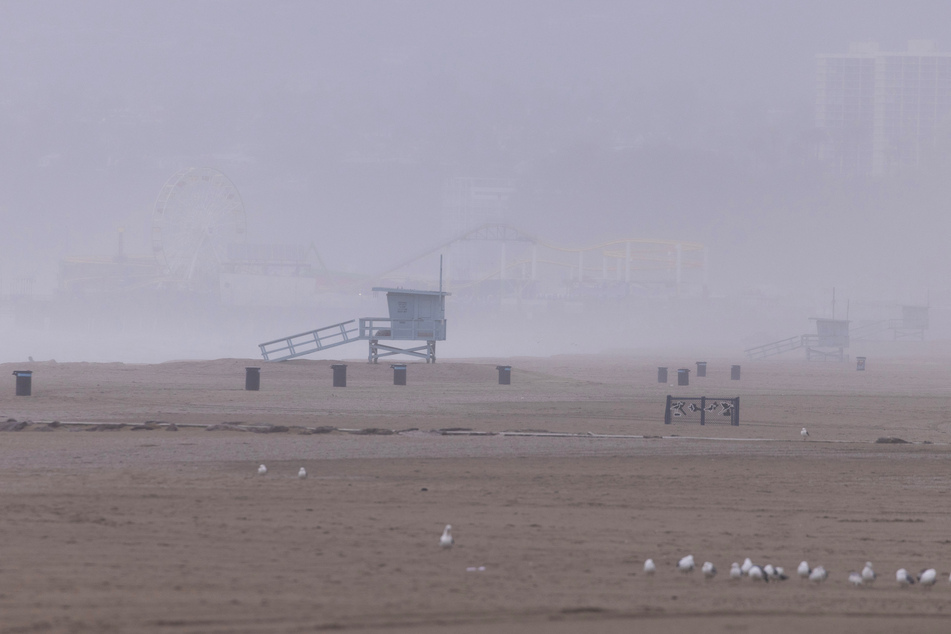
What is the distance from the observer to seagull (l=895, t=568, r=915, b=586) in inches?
239

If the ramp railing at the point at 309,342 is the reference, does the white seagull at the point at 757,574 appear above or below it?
below

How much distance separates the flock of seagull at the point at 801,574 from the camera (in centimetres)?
606

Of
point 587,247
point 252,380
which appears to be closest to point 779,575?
point 252,380

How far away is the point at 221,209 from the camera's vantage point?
344ft

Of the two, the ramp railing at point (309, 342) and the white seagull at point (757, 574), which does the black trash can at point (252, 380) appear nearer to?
the ramp railing at point (309, 342)

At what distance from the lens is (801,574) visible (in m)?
6.15

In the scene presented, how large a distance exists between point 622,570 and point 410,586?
147 cm

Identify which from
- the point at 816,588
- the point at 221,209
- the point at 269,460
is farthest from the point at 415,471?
the point at 221,209

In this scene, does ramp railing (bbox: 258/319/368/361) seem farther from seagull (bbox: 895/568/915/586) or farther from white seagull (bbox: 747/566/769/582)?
seagull (bbox: 895/568/915/586)

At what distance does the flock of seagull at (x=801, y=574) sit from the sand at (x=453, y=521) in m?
0.07

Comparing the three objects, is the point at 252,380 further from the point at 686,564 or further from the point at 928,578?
the point at 928,578

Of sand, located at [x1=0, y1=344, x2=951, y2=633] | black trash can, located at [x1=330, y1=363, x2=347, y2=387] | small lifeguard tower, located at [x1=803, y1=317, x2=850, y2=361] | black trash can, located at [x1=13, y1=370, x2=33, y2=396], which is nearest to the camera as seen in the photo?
sand, located at [x1=0, y1=344, x2=951, y2=633]

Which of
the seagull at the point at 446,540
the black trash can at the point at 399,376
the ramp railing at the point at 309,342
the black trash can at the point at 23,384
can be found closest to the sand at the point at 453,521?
the seagull at the point at 446,540

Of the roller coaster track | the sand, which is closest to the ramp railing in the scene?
the sand
